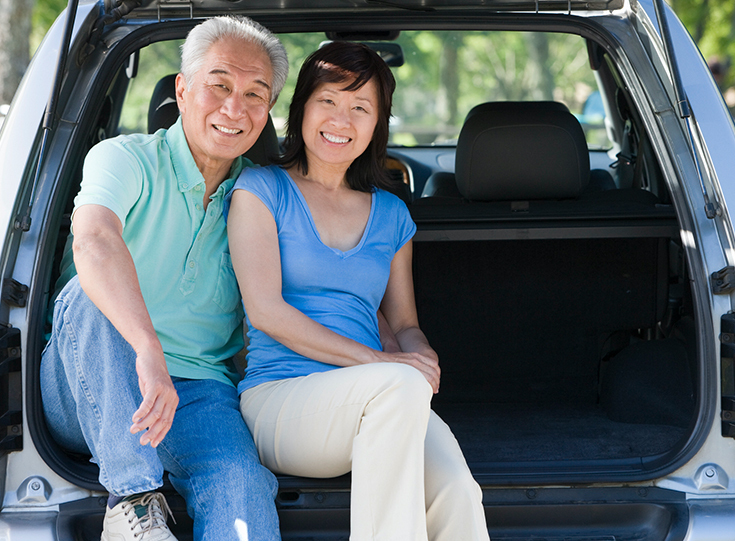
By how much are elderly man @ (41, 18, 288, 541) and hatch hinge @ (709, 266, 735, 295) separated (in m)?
1.08

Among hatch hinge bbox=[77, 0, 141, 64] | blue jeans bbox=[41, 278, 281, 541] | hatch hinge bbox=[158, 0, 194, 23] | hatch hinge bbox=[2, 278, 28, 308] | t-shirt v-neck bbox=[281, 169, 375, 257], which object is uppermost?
hatch hinge bbox=[158, 0, 194, 23]

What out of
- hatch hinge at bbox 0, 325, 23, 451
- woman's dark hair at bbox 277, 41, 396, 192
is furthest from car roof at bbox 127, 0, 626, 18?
hatch hinge at bbox 0, 325, 23, 451

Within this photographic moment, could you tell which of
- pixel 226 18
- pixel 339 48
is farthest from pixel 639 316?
pixel 226 18

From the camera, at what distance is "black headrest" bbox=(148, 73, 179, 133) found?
2.59 metres

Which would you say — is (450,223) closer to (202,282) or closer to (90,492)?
(202,282)

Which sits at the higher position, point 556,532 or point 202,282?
point 202,282

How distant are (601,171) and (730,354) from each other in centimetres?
202

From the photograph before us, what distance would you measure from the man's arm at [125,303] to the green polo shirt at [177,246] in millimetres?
146

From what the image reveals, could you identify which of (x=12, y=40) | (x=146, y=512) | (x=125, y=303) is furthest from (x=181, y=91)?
(x=12, y=40)

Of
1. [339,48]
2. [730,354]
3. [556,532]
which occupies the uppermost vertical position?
[339,48]

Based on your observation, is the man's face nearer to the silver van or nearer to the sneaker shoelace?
the silver van

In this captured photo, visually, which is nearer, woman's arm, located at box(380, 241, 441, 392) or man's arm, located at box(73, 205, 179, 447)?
man's arm, located at box(73, 205, 179, 447)

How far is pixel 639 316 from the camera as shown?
9.01 feet

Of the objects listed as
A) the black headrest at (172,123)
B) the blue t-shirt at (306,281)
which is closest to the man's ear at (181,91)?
the blue t-shirt at (306,281)
